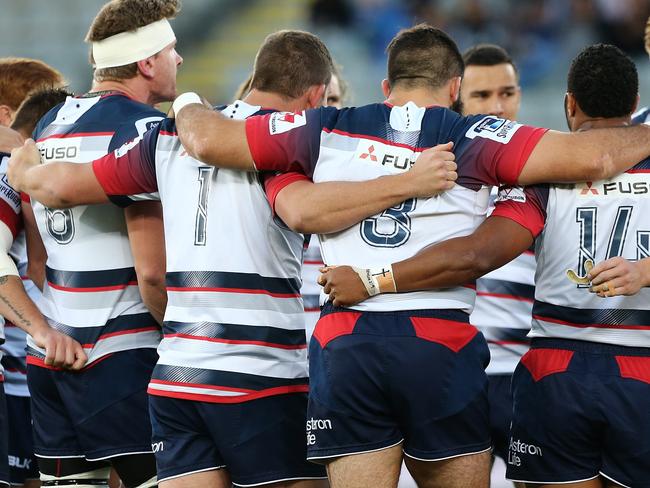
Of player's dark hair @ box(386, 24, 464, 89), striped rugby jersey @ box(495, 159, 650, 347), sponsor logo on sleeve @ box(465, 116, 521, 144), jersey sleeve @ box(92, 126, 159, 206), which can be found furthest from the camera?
jersey sleeve @ box(92, 126, 159, 206)

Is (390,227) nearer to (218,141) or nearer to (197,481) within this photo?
(218,141)

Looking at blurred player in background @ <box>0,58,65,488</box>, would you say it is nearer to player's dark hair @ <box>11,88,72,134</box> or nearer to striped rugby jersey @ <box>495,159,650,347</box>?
player's dark hair @ <box>11,88,72,134</box>

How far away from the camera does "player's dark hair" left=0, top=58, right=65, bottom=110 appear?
5539 mm

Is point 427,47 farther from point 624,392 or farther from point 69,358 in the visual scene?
point 69,358

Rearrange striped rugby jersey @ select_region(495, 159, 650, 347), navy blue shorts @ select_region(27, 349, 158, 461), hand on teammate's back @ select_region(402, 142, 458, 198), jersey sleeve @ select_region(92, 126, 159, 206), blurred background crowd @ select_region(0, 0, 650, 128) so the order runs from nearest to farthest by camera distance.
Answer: hand on teammate's back @ select_region(402, 142, 458, 198), striped rugby jersey @ select_region(495, 159, 650, 347), jersey sleeve @ select_region(92, 126, 159, 206), navy blue shorts @ select_region(27, 349, 158, 461), blurred background crowd @ select_region(0, 0, 650, 128)

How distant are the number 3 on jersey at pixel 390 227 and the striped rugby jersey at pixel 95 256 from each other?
122 centimetres

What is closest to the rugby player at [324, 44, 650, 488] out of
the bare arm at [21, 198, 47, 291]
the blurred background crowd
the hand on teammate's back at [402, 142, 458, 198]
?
the hand on teammate's back at [402, 142, 458, 198]

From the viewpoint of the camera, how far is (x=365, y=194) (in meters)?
3.66

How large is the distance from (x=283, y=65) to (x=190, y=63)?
1157 cm

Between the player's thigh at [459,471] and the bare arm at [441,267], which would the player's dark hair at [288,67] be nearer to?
the bare arm at [441,267]

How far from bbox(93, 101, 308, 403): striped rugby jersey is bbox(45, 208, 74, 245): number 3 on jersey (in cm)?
48

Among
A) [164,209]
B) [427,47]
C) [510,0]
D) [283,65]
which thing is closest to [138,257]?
[164,209]

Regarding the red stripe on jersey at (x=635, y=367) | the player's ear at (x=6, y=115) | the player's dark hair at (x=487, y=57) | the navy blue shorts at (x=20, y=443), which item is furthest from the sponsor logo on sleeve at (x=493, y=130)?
the player's dark hair at (x=487, y=57)

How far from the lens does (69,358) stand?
430cm
